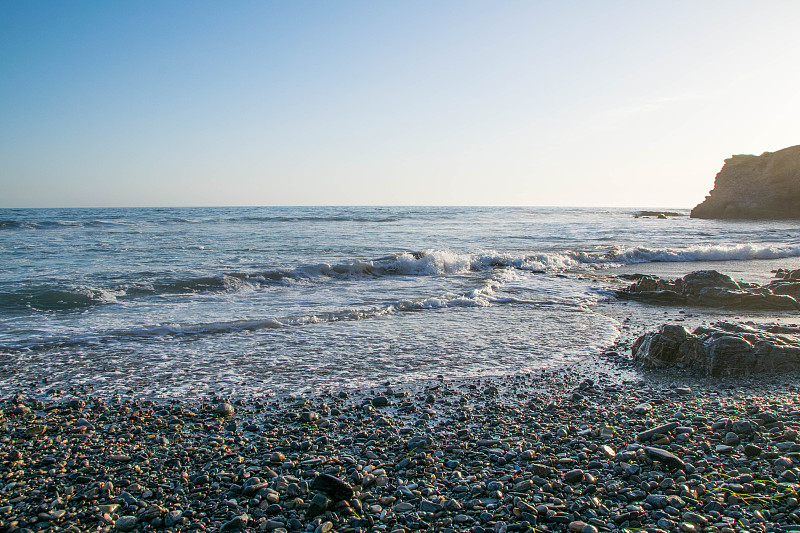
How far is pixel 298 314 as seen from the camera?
32.8 ft

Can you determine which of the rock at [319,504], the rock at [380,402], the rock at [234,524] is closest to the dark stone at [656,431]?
the rock at [380,402]

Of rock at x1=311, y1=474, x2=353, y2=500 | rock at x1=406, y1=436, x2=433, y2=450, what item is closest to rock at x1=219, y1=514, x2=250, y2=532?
rock at x1=311, y1=474, x2=353, y2=500

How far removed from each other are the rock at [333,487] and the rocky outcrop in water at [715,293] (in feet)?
Result: 34.8

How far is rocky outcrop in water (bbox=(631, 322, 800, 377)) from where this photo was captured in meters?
5.96

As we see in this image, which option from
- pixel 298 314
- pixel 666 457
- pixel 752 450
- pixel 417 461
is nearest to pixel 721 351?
pixel 752 450

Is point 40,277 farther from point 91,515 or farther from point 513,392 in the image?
point 513,392

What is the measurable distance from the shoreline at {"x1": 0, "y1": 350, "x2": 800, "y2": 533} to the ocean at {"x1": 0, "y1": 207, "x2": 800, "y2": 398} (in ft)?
3.07

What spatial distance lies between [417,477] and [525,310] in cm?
752

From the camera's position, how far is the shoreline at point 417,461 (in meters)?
3.09

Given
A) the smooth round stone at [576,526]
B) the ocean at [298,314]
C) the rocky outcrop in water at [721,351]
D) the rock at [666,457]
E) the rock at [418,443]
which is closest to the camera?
the smooth round stone at [576,526]

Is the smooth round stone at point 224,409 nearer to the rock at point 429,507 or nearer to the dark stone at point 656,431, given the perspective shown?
the rock at point 429,507

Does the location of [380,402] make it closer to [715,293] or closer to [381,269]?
[715,293]

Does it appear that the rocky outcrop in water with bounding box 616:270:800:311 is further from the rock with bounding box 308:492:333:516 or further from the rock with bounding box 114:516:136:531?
the rock with bounding box 114:516:136:531

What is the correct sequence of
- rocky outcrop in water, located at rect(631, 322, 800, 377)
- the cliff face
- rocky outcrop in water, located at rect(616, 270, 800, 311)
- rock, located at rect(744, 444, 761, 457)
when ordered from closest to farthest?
rock, located at rect(744, 444, 761, 457)
rocky outcrop in water, located at rect(631, 322, 800, 377)
rocky outcrop in water, located at rect(616, 270, 800, 311)
the cliff face
